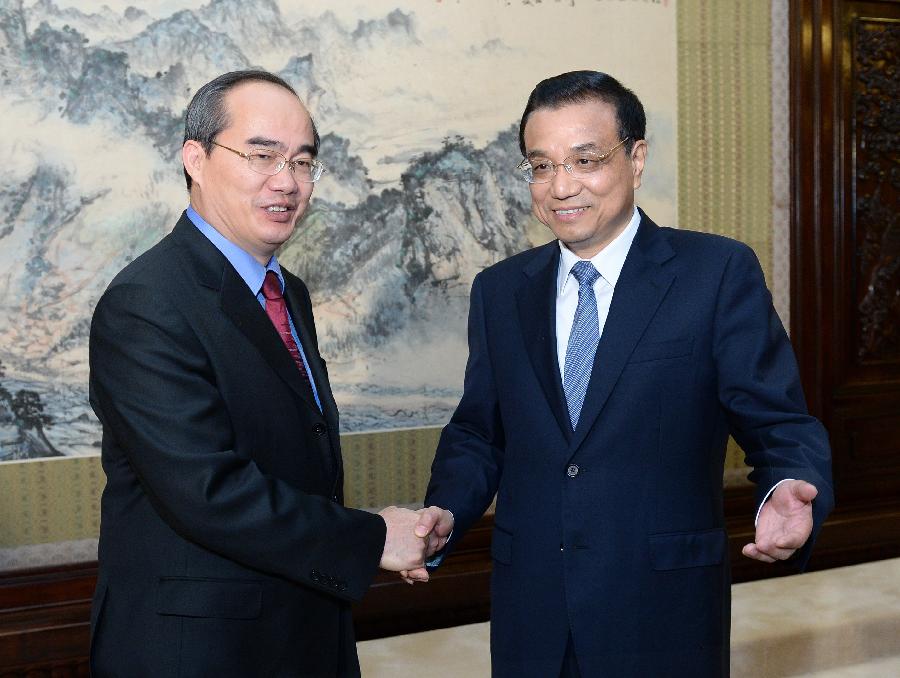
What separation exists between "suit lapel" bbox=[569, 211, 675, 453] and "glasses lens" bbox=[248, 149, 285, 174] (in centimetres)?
71

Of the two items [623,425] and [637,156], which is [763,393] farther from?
[637,156]

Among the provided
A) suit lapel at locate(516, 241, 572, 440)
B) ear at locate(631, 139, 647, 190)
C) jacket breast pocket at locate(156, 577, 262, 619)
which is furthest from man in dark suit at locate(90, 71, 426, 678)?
ear at locate(631, 139, 647, 190)

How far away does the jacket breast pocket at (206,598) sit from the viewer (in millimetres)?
1893

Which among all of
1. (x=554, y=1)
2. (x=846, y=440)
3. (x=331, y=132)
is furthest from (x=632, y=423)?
(x=846, y=440)

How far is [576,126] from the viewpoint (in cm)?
220

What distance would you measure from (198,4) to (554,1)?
158 cm

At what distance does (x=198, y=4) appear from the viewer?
4.16 m

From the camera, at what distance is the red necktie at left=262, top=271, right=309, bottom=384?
7.06ft

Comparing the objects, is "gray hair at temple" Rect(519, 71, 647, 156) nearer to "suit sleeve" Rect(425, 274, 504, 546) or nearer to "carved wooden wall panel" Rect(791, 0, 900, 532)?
"suit sleeve" Rect(425, 274, 504, 546)

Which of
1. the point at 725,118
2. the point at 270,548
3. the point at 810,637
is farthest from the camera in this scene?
the point at 725,118

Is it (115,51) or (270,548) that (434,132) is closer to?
(115,51)

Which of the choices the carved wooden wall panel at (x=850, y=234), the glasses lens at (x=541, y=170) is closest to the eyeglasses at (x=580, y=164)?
the glasses lens at (x=541, y=170)

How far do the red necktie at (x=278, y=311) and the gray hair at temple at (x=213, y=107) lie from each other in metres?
0.29

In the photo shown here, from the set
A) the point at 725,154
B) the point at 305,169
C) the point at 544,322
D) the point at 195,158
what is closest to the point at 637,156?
the point at 544,322
